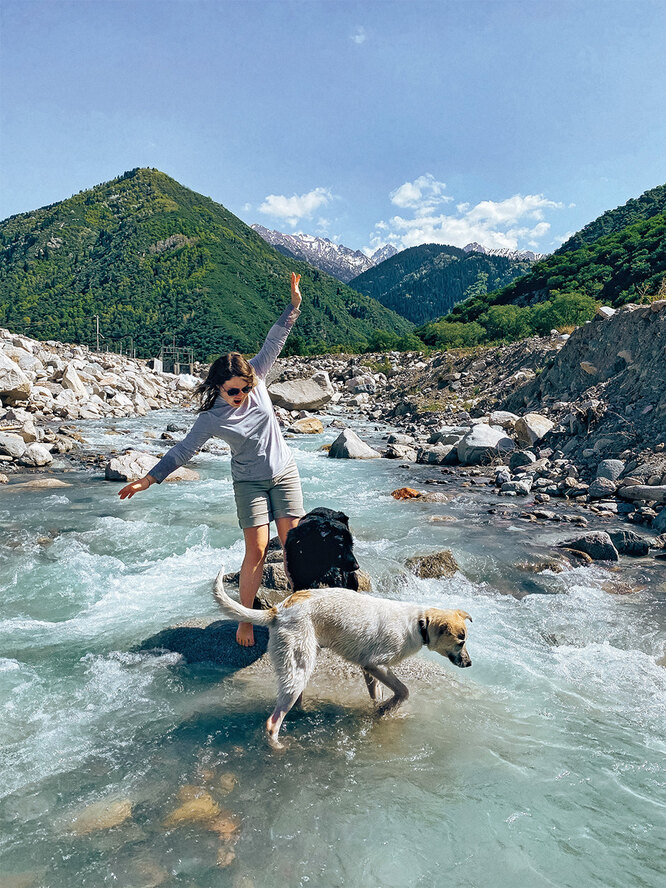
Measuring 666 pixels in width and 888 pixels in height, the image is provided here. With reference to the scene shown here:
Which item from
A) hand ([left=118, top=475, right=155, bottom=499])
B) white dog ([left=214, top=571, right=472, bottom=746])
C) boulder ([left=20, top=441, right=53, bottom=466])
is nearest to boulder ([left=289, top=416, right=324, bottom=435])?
boulder ([left=20, top=441, right=53, bottom=466])

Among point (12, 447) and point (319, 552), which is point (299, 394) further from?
point (319, 552)

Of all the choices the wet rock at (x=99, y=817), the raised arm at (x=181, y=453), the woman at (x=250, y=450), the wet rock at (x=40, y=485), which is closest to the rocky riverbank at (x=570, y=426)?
the woman at (x=250, y=450)

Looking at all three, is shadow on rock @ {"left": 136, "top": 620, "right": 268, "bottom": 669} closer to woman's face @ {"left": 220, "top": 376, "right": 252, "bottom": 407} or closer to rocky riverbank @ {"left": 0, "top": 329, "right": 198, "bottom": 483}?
woman's face @ {"left": 220, "top": 376, "right": 252, "bottom": 407}

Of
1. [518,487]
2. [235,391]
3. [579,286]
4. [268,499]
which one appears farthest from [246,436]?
[579,286]

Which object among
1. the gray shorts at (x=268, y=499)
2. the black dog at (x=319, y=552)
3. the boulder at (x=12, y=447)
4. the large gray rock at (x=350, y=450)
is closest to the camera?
the gray shorts at (x=268, y=499)

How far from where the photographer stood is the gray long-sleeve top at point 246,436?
439 cm

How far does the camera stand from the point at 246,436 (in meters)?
4.48

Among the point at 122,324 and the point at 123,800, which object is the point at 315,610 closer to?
the point at 123,800

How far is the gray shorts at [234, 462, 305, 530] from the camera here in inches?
184

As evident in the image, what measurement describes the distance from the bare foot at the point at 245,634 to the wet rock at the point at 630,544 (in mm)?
6478

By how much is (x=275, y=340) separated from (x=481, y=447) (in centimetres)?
1336

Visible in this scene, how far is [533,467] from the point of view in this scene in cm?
1479

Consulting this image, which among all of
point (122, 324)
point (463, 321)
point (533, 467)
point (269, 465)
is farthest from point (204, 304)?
point (269, 465)

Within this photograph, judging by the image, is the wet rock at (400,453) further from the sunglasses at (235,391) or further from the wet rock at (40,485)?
the sunglasses at (235,391)
